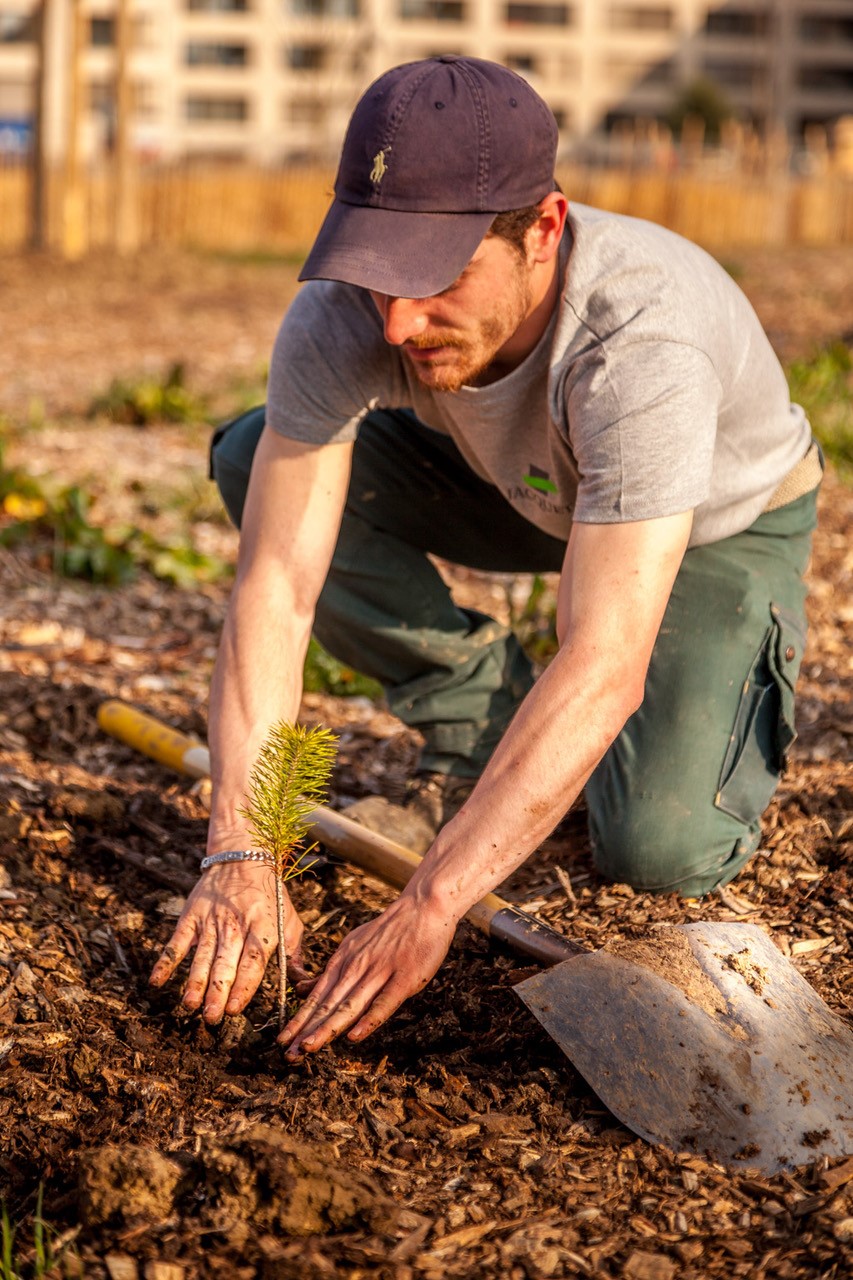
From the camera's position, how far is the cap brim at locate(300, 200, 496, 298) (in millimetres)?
2145

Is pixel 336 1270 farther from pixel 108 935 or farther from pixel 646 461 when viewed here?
pixel 646 461

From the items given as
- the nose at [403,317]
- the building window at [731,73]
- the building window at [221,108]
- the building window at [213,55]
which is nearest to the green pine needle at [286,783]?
the nose at [403,317]

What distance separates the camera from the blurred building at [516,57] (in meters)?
54.8

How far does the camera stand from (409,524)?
3.25 meters

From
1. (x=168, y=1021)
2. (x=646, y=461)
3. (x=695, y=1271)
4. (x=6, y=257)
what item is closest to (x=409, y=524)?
(x=646, y=461)

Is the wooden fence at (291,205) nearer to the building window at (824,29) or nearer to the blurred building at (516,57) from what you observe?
the blurred building at (516,57)

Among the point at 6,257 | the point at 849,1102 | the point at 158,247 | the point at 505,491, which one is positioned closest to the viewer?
the point at 849,1102

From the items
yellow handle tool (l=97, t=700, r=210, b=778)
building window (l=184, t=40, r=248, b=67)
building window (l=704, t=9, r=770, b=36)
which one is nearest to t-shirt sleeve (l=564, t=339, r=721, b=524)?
yellow handle tool (l=97, t=700, r=210, b=778)

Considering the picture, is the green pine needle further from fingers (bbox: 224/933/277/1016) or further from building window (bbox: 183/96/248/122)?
building window (bbox: 183/96/248/122)

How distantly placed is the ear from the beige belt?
890mm

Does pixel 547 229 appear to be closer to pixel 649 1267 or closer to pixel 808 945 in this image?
pixel 808 945

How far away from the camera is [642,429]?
2.19m

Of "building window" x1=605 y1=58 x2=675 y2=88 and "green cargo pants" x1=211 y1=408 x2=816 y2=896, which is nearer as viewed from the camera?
"green cargo pants" x1=211 y1=408 x2=816 y2=896

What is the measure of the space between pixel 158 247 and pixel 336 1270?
13443mm
